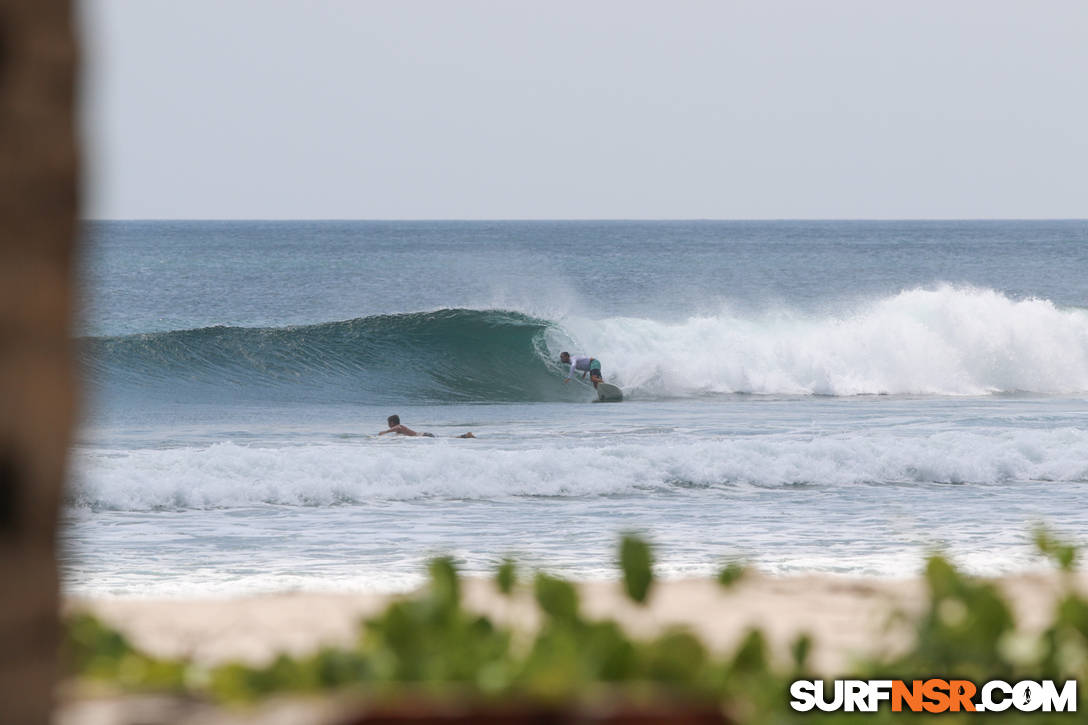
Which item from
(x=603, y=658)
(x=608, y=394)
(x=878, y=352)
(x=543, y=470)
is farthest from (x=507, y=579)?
(x=878, y=352)

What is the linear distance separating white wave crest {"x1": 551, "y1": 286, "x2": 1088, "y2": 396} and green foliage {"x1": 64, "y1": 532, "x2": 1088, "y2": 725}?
1797cm

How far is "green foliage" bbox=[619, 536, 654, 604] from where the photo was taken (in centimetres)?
332

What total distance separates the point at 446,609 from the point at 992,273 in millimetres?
63772

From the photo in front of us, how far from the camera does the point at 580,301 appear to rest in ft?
150

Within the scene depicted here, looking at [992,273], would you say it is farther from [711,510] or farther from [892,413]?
[711,510]

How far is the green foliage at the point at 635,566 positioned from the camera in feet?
10.9

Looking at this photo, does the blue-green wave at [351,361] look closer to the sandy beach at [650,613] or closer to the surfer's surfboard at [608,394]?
the surfer's surfboard at [608,394]

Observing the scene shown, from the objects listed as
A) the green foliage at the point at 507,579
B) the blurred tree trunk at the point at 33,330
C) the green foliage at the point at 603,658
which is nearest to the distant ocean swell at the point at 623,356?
the green foliage at the point at 507,579

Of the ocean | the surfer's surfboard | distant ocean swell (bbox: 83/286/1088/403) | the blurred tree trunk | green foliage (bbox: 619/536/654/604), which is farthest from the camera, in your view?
distant ocean swell (bbox: 83/286/1088/403)

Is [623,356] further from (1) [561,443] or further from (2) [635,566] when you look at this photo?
(2) [635,566]

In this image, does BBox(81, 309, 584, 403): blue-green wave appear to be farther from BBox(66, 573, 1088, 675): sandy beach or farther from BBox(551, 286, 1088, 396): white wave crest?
BBox(66, 573, 1088, 675): sandy beach

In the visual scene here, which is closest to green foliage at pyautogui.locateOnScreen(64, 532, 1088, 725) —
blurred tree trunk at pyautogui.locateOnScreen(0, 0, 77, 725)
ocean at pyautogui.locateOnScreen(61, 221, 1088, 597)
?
ocean at pyautogui.locateOnScreen(61, 221, 1088, 597)

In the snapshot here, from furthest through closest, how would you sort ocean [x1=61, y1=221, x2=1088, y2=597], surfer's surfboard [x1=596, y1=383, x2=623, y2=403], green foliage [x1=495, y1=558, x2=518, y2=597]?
surfer's surfboard [x1=596, y1=383, x2=623, y2=403]
ocean [x1=61, y1=221, x2=1088, y2=597]
green foliage [x1=495, y1=558, x2=518, y2=597]
